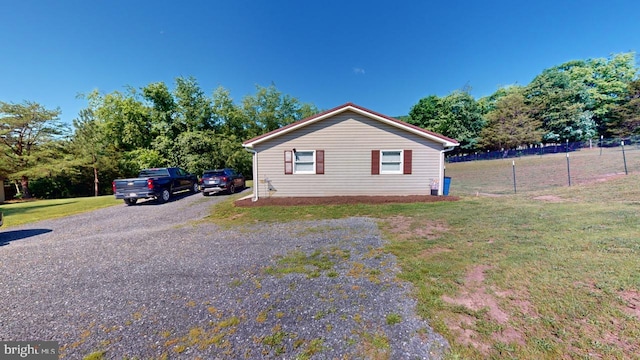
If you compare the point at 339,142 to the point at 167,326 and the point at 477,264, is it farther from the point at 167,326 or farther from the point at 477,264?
the point at 167,326

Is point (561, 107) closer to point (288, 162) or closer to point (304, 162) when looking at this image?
point (304, 162)

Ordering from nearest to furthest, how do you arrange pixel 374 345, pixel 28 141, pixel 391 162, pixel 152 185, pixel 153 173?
1. pixel 374 345
2. pixel 152 185
3. pixel 391 162
4. pixel 153 173
5. pixel 28 141

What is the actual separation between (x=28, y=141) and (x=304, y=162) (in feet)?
90.6

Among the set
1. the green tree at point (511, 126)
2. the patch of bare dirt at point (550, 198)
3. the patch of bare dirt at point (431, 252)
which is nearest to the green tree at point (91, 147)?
the patch of bare dirt at point (431, 252)

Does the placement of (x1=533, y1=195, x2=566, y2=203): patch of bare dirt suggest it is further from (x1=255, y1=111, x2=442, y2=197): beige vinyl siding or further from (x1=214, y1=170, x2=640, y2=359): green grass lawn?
(x1=255, y1=111, x2=442, y2=197): beige vinyl siding

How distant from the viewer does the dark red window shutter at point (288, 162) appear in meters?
10.7

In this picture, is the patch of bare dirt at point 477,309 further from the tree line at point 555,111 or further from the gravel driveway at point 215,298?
the tree line at point 555,111

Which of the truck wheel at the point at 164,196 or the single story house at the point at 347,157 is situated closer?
the single story house at the point at 347,157

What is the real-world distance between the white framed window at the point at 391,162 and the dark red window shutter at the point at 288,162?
4.32 metres

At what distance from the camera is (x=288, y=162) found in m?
10.8

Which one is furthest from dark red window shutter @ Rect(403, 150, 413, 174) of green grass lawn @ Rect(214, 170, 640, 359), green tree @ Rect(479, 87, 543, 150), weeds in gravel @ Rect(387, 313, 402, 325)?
green tree @ Rect(479, 87, 543, 150)

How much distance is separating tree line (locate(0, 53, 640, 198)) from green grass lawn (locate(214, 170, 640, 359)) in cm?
2232

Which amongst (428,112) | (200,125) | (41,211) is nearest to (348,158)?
(41,211)

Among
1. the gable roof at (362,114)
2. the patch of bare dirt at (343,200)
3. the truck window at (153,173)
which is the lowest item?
the patch of bare dirt at (343,200)
